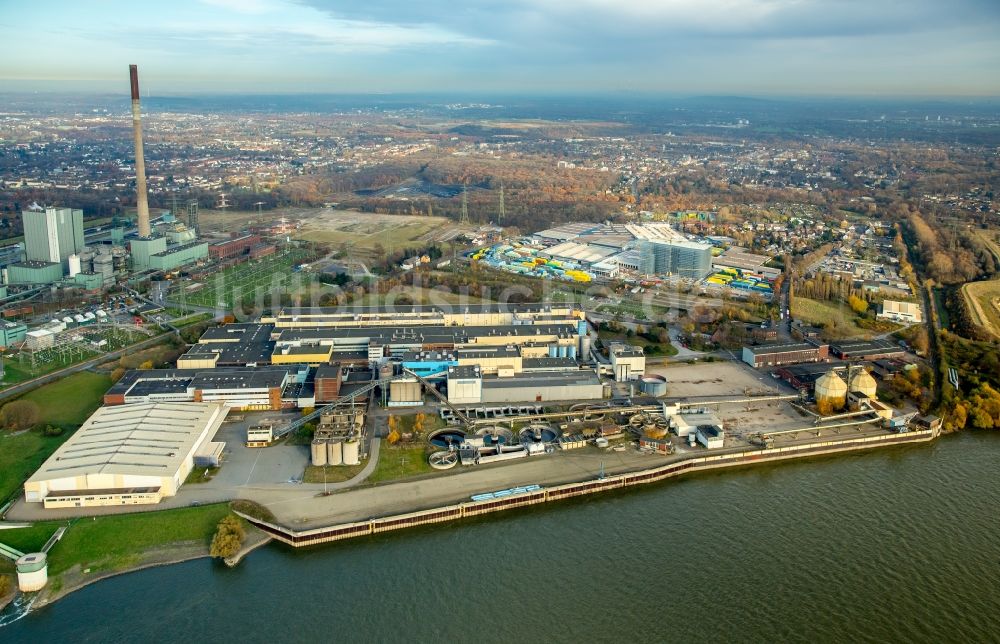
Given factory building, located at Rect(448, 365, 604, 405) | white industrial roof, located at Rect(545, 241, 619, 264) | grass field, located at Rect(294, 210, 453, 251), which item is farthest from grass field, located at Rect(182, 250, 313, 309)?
factory building, located at Rect(448, 365, 604, 405)

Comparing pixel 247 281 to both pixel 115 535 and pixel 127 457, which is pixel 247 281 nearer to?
pixel 127 457

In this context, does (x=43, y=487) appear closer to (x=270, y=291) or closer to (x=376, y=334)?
(x=376, y=334)

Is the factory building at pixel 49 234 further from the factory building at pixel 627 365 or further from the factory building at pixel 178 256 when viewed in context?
the factory building at pixel 627 365

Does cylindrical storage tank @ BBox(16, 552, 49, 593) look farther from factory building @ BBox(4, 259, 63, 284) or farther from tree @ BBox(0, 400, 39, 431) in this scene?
factory building @ BBox(4, 259, 63, 284)

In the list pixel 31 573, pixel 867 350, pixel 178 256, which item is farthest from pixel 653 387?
pixel 178 256

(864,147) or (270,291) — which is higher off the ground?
(864,147)

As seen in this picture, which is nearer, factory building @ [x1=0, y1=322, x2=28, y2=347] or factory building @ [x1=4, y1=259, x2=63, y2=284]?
factory building @ [x1=0, y1=322, x2=28, y2=347]

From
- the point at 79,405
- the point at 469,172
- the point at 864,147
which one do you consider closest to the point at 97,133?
the point at 469,172
